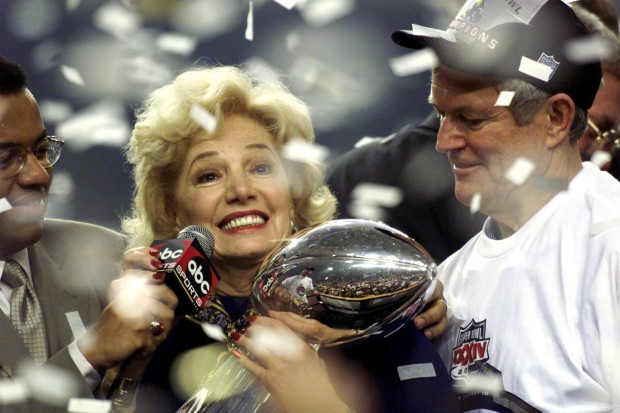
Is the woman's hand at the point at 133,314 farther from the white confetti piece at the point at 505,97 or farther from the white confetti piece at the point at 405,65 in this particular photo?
the white confetti piece at the point at 405,65

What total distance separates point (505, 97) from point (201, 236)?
1.61 ft

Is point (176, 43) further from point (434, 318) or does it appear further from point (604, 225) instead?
point (604, 225)

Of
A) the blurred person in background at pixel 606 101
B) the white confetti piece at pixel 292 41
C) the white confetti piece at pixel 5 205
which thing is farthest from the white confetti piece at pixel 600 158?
the white confetti piece at pixel 5 205

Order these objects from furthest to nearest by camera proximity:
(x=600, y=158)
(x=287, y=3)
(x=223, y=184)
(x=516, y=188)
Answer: (x=287, y=3) < (x=600, y=158) < (x=223, y=184) < (x=516, y=188)

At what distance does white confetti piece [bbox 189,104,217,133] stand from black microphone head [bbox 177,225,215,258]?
0.29 meters

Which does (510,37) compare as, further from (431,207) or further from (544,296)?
(431,207)

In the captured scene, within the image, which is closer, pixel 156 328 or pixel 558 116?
pixel 156 328

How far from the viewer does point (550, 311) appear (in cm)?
126

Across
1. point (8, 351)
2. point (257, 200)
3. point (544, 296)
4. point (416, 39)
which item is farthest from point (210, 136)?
point (544, 296)

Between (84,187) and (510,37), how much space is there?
1.01 metres

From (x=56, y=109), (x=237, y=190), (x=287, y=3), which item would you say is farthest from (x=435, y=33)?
(x=56, y=109)

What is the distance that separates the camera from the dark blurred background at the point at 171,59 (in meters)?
2.01

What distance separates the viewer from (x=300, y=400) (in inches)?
46.0

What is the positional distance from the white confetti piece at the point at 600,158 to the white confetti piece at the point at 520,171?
1.44 ft
